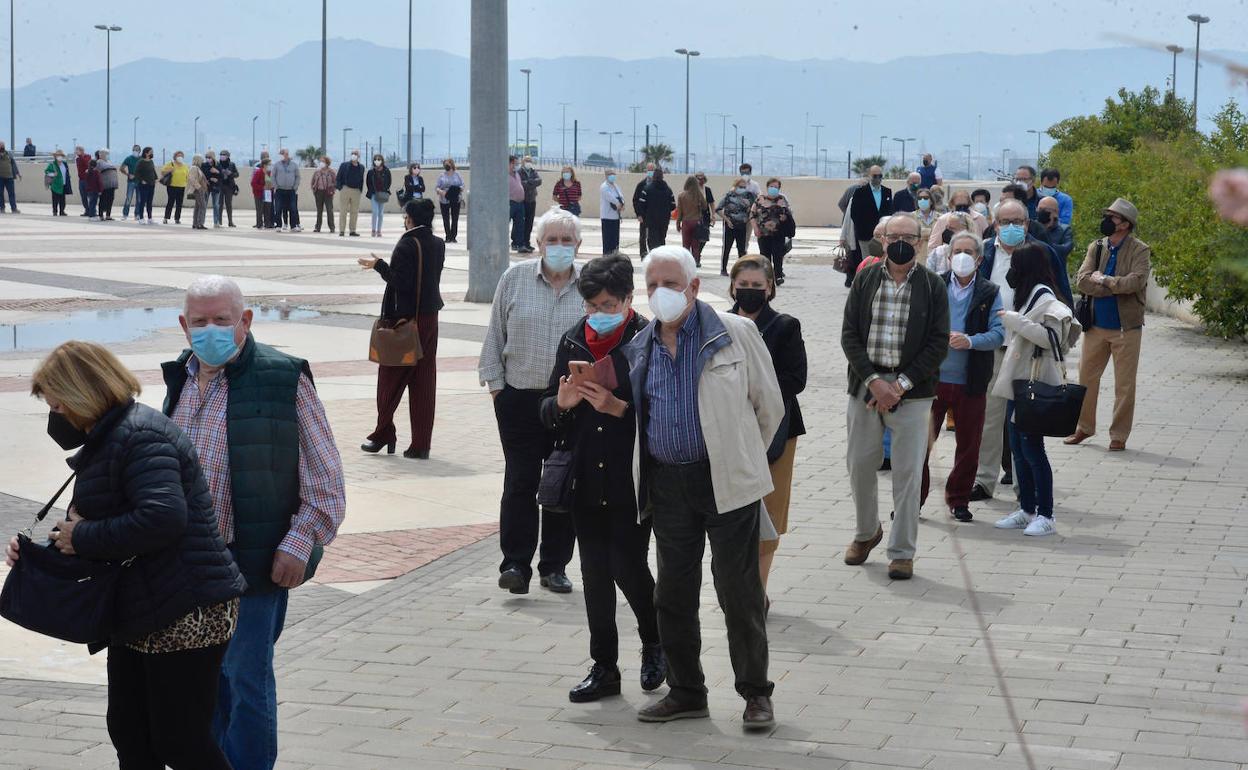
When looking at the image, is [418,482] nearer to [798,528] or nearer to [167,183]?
[798,528]

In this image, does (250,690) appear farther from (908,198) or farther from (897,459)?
(908,198)

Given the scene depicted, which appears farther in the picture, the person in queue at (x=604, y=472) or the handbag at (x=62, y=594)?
the person in queue at (x=604, y=472)

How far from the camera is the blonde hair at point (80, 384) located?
4.12m

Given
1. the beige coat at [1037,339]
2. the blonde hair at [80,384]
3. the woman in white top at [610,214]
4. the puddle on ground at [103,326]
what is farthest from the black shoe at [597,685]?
the woman in white top at [610,214]

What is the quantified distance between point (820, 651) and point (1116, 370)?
6.07 metres

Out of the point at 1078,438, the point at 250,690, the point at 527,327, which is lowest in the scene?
the point at 1078,438

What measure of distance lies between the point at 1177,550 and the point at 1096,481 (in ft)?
Answer: 6.97

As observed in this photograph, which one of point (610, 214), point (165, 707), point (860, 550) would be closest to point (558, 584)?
point (860, 550)

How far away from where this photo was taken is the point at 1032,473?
365 inches

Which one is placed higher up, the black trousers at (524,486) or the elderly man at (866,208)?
the elderly man at (866,208)

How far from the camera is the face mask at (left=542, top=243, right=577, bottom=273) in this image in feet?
24.3

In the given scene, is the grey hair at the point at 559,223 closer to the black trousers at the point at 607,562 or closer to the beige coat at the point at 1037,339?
the black trousers at the point at 607,562

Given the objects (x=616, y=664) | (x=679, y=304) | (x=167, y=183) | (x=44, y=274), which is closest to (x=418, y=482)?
(x=616, y=664)

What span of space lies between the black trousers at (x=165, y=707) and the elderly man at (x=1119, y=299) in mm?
8772
